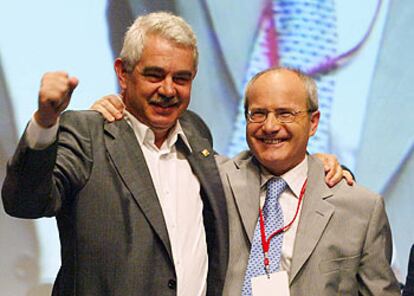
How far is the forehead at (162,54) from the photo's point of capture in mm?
1965

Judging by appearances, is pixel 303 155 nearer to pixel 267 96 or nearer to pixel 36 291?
pixel 267 96

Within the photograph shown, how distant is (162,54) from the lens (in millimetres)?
1965

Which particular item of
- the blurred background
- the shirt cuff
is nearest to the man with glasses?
the shirt cuff

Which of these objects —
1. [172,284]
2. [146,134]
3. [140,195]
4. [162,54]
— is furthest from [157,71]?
[172,284]

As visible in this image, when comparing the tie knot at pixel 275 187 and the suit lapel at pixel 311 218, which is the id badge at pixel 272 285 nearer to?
the suit lapel at pixel 311 218

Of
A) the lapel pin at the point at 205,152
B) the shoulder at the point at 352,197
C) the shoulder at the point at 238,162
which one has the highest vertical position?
the lapel pin at the point at 205,152

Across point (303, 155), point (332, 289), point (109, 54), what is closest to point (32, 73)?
point (109, 54)

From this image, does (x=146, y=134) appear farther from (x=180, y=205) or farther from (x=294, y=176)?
(x=294, y=176)

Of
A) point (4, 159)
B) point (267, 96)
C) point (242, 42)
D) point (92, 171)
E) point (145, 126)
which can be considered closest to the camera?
point (92, 171)

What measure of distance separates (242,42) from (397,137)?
76 centimetres

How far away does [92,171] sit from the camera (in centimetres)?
190

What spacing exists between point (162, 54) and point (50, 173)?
462 millimetres

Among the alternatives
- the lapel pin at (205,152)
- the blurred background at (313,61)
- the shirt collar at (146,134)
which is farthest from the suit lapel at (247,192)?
the blurred background at (313,61)

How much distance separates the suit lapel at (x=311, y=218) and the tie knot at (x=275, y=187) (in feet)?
0.23
